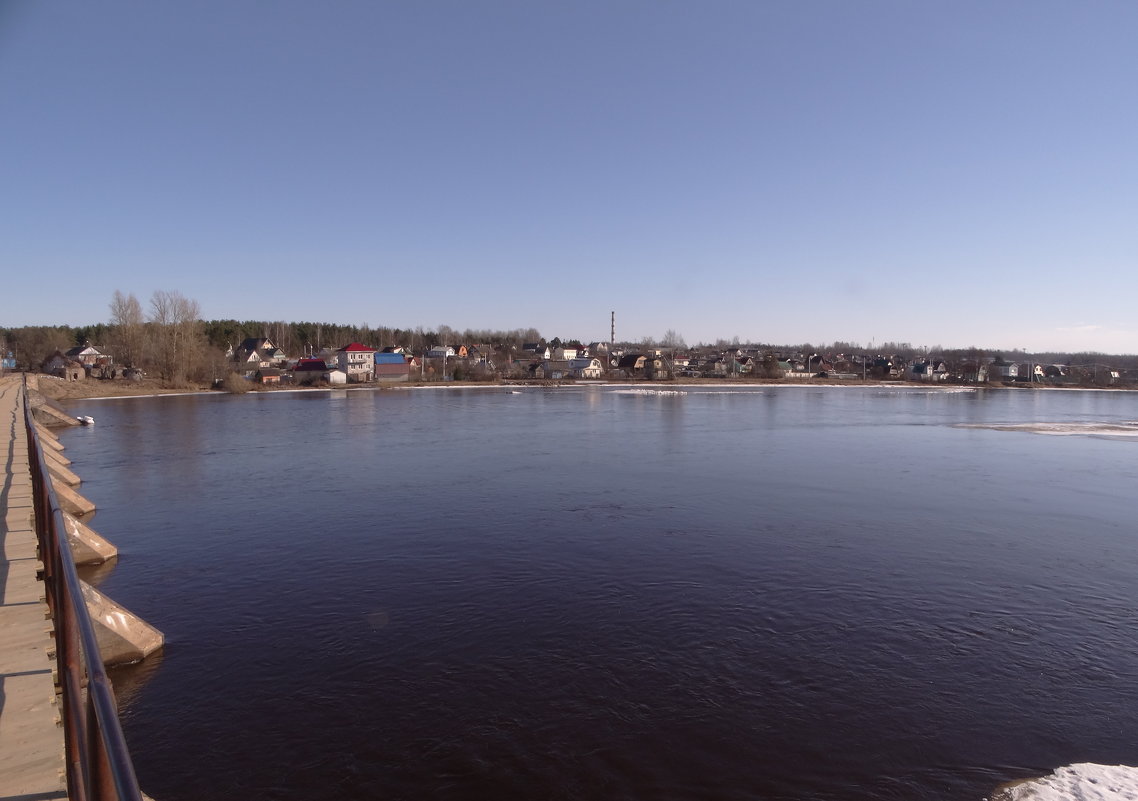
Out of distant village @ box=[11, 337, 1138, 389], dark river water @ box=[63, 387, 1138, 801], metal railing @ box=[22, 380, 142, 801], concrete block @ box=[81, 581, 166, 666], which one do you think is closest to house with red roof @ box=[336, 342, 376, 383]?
distant village @ box=[11, 337, 1138, 389]

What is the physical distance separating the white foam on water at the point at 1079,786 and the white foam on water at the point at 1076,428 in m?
26.3

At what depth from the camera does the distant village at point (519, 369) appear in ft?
201

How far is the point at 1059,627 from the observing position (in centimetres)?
744

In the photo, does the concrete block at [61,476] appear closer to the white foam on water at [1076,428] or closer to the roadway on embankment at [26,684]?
the roadway on embankment at [26,684]

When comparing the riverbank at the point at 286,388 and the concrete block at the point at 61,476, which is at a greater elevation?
the riverbank at the point at 286,388

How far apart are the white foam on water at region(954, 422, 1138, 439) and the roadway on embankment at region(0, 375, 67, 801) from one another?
31.1 m

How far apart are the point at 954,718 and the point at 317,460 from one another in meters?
16.4

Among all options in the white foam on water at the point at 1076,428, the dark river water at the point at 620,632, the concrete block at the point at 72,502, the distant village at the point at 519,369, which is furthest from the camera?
the distant village at the point at 519,369

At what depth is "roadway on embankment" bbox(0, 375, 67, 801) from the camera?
299 centimetres

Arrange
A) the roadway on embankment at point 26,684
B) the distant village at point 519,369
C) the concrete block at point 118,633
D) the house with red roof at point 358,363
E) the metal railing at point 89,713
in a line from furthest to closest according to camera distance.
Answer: the house with red roof at point 358,363
the distant village at point 519,369
the concrete block at point 118,633
the roadway on embankment at point 26,684
the metal railing at point 89,713

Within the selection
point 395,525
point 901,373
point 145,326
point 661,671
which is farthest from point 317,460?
point 901,373

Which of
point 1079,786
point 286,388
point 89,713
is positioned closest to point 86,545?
point 89,713

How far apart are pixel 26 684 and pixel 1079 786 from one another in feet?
21.4

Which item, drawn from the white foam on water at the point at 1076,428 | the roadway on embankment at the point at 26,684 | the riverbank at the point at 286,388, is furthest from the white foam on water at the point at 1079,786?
the riverbank at the point at 286,388
